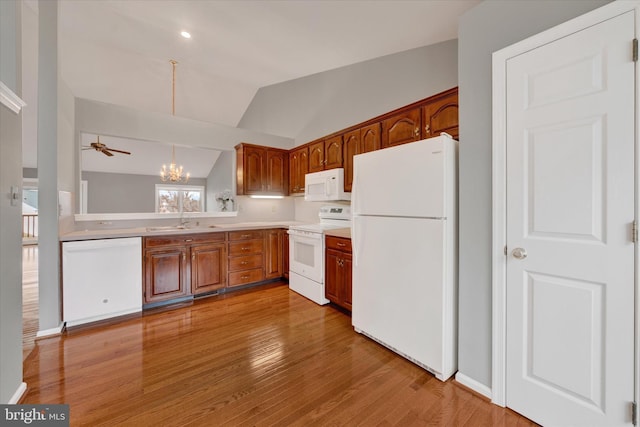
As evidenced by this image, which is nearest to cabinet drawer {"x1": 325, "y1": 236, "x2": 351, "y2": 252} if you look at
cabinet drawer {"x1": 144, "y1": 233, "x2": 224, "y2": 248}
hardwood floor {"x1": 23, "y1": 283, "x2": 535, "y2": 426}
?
hardwood floor {"x1": 23, "y1": 283, "x2": 535, "y2": 426}

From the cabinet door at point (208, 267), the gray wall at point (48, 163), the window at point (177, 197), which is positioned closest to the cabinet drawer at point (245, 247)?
the cabinet door at point (208, 267)

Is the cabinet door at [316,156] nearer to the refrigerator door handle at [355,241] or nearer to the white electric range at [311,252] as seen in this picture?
the white electric range at [311,252]

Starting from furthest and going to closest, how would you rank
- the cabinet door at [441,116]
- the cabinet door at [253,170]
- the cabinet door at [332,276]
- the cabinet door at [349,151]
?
the cabinet door at [253,170] < the cabinet door at [349,151] < the cabinet door at [332,276] < the cabinet door at [441,116]

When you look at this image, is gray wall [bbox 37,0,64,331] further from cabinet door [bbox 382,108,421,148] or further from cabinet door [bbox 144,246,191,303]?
cabinet door [bbox 382,108,421,148]

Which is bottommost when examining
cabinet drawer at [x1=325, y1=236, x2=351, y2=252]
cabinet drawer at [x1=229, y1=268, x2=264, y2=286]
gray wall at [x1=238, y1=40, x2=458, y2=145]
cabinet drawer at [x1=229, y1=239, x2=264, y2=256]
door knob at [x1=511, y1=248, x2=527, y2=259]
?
cabinet drawer at [x1=229, y1=268, x2=264, y2=286]

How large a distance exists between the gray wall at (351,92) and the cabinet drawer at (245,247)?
205cm

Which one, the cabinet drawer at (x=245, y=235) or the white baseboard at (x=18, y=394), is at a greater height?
the cabinet drawer at (x=245, y=235)

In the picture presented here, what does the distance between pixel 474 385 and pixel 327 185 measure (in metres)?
2.57

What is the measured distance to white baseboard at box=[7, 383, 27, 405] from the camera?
1.56 m

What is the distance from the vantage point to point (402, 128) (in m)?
2.77

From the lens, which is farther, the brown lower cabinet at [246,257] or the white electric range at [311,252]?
the brown lower cabinet at [246,257]

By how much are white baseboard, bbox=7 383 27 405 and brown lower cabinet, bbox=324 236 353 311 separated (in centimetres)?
249

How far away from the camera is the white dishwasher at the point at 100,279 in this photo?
8.40 feet

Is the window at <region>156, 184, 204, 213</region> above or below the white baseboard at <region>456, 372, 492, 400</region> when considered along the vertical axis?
above
